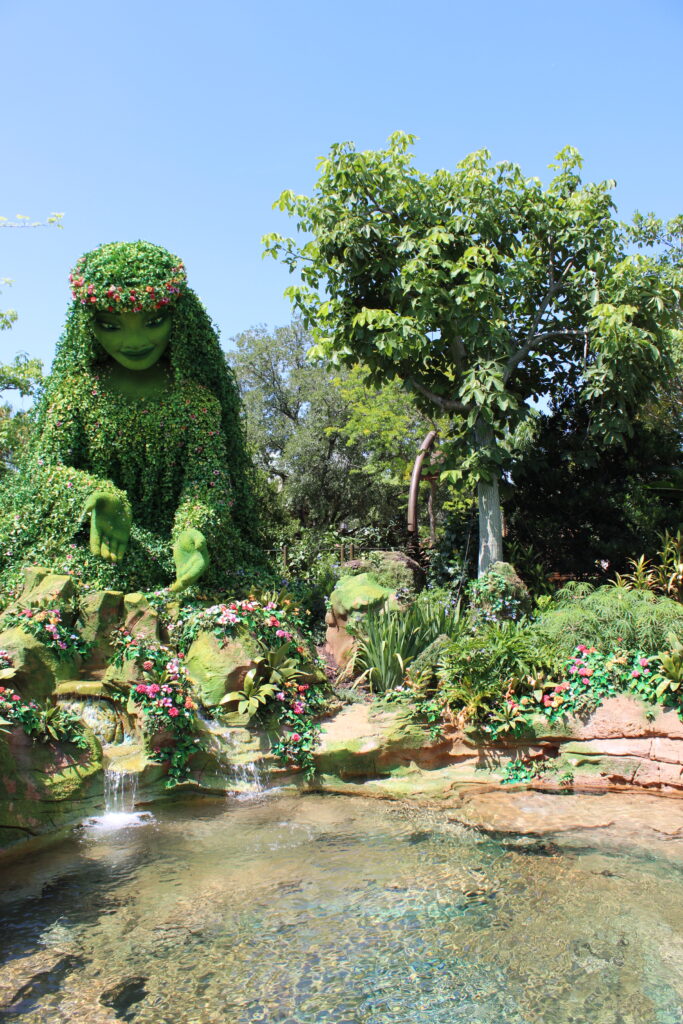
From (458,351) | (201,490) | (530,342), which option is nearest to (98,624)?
(201,490)

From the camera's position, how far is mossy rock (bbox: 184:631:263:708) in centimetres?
637

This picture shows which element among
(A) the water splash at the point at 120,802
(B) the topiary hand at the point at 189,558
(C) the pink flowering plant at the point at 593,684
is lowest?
(A) the water splash at the point at 120,802

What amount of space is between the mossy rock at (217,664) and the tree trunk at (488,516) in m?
3.32

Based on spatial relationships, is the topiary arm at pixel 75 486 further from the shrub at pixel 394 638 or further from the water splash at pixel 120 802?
the shrub at pixel 394 638

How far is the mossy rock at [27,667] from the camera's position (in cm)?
551

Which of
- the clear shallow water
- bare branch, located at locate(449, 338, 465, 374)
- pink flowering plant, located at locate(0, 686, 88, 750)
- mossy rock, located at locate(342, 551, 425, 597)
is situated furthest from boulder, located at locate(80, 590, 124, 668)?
bare branch, located at locate(449, 338, 465, 374)

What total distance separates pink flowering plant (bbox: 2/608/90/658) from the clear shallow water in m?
1.51

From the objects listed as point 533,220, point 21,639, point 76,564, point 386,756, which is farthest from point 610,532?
point 21,639

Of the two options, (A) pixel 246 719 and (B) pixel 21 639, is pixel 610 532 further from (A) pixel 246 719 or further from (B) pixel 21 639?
(B) pixel 21 639

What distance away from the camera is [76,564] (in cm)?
714

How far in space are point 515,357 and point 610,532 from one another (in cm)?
255

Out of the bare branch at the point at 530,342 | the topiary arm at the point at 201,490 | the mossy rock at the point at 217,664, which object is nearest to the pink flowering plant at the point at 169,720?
the mossy rock at the point at 217,664

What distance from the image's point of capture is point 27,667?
5582 millimetres

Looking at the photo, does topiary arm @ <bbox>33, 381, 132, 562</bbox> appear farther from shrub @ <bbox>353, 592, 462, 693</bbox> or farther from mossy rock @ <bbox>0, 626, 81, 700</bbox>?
shrub @ <bbox>353, 592, 462, 693</bbox>
